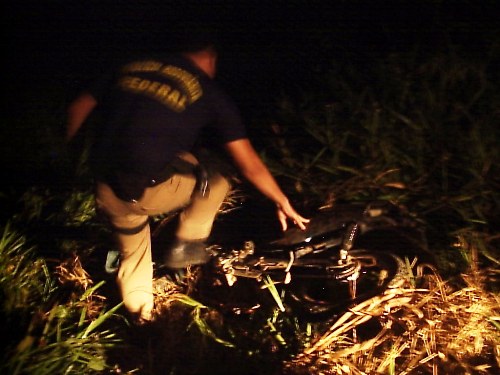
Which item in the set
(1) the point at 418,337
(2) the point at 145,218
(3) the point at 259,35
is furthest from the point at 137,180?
(3) the point at 259,35

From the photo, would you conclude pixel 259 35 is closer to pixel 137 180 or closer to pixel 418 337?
pixel 137 180

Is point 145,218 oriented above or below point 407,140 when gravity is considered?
above

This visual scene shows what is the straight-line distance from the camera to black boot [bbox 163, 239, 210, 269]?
346cm

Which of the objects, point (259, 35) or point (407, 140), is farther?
point (259, 35)

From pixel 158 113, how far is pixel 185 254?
3.36 feet

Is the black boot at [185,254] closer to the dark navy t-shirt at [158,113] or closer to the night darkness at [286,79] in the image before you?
the night darkness at [286,79]

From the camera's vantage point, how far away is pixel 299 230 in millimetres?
3324

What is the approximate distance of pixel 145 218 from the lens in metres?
3.21

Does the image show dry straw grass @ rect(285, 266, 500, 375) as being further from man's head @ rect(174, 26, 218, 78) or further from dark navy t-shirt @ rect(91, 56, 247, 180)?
man's head @ rect(174, 26, 218, 78)

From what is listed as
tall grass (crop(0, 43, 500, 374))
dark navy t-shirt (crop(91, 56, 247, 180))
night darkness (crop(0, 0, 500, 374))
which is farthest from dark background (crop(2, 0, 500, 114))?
dark navy t-shirt (crop(91, 56, 247, 180))

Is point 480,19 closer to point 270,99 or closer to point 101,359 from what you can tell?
point 270,99

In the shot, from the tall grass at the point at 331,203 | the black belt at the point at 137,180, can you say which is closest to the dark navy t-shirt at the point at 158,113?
the black belt at the point at 137,180

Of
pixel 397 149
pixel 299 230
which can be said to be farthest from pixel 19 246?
pixel 397 149

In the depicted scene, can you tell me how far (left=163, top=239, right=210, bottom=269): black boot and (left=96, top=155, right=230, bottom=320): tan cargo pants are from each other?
0.07m
